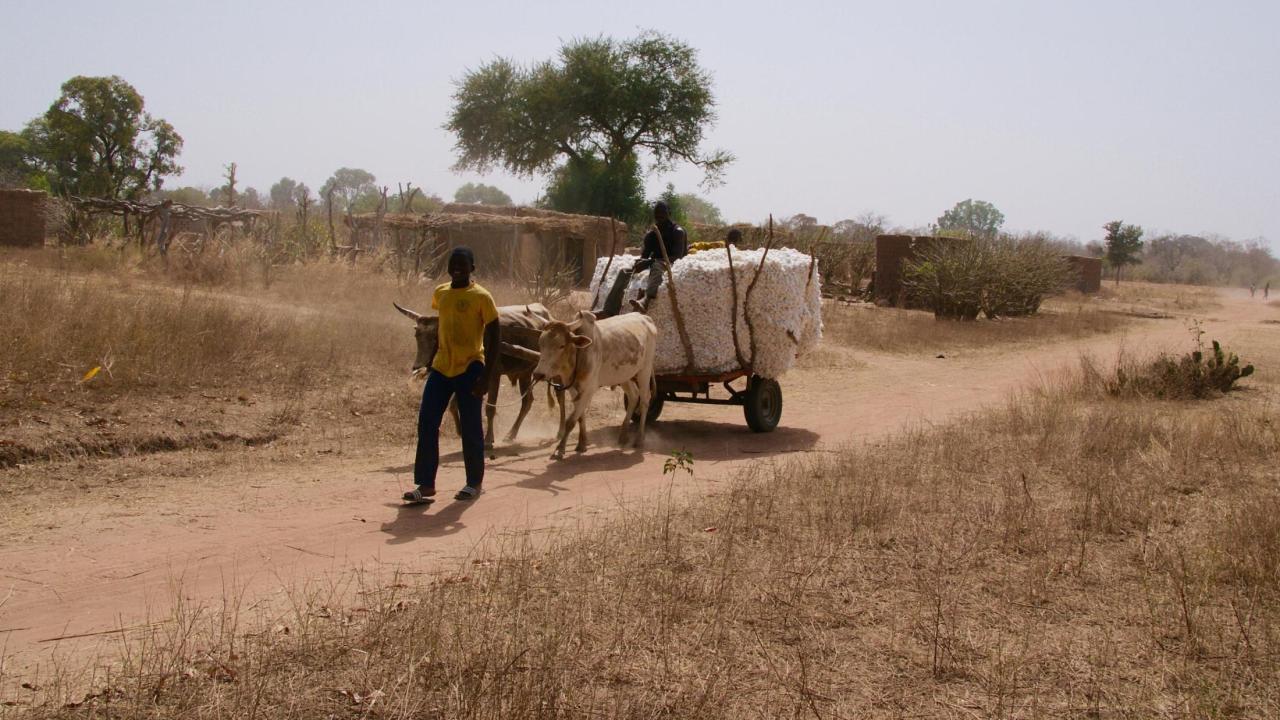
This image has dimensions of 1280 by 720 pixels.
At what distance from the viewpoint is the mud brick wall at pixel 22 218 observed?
20.8 meters

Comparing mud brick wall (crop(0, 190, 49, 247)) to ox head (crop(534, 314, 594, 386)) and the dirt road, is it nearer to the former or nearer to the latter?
the dirt road

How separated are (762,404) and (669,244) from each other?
6.57ft

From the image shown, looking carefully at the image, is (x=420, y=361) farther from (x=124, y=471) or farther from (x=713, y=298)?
(x=713, y=298)

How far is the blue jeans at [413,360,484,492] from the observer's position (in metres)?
7.51

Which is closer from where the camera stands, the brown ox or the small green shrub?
the brown ox

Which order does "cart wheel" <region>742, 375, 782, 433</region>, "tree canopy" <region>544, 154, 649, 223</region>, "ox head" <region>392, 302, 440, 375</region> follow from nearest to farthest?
"ox head" <region>392, 302, 440, 375</region> < "cart wheel" <region>742, 375, 782, 433</region> < "tree canopy" <region>544, 154, 649, 223</region>

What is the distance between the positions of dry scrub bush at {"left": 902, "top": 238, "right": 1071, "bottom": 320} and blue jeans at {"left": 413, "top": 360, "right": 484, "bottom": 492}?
2188cm

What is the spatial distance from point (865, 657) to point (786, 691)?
579 millimetres

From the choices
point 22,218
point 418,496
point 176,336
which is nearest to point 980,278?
point 176,336

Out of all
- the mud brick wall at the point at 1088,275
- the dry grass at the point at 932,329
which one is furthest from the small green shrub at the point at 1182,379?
the mud brick wall at the point at 1088,275

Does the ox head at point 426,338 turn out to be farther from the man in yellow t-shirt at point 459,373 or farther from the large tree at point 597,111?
the large tree at point 597,111

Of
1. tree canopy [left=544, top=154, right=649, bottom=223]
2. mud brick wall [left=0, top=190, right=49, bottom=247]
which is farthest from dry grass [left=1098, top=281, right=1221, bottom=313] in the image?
mud brick wall [left=0, top=190, right=49, bottom=247]

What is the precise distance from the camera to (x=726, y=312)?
11039 millimetres

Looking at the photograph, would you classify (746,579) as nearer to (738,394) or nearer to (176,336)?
(738,394)
